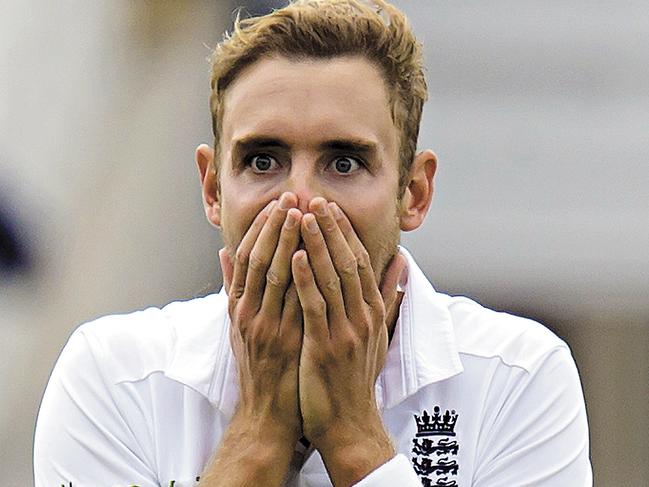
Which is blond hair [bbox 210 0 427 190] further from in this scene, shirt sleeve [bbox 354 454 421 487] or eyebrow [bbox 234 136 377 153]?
shirt sleeve [bbox 354 454 421 487]

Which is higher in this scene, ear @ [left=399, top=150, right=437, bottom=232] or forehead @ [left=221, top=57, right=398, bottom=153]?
forehead @ [left=221, top=57, right=398, bottom=153]

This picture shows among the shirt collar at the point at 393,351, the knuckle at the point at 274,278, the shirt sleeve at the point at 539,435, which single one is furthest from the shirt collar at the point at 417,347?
the knuckle at the point at 274,278

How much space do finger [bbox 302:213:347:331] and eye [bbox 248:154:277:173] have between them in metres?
0.17

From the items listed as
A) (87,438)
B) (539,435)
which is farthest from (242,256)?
(539,435)

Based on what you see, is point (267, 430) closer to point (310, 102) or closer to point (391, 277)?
point (391, 277)

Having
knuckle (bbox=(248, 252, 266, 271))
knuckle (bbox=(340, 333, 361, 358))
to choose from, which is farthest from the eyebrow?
knuckle (bbox=(340, 333, 361, 358))

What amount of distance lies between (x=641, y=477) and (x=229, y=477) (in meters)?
3.97

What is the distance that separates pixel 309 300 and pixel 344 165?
0.27 meters

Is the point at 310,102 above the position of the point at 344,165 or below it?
above

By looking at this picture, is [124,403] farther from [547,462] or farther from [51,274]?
[51,274]

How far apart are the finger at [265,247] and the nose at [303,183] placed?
0.12 ft

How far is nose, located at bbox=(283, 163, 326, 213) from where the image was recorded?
2650mm

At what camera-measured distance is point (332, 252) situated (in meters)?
2.60

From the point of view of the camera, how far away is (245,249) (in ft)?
8.67
